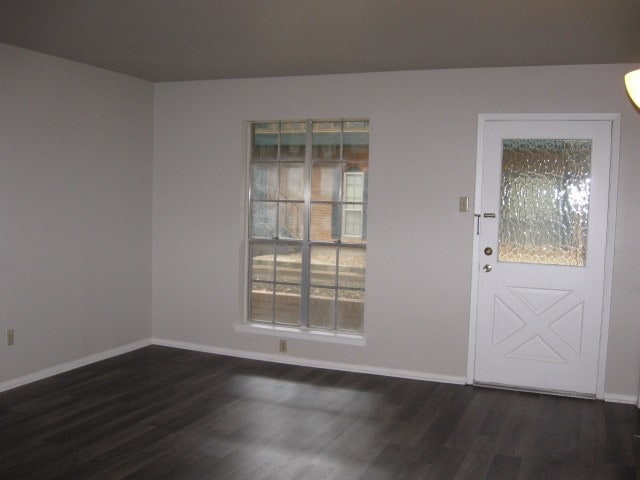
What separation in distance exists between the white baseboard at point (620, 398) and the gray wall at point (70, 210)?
3834 millimetres

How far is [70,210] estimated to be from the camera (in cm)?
476

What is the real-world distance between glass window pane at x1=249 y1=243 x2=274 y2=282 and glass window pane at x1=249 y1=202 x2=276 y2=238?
0.10 metres

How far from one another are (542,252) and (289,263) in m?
2.05

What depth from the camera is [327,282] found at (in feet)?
17.2

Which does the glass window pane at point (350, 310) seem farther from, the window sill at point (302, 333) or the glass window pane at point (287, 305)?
the glass window pane at point (287, 305)

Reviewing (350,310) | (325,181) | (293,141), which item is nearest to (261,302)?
(350,310)

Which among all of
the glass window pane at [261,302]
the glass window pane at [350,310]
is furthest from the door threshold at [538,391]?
the glass window pane at [261,302]

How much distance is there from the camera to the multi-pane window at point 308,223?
201 inches

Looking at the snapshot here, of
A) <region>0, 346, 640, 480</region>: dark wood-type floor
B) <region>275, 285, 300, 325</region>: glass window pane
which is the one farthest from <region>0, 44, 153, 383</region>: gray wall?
<region>275, 285, 300, 325</region>: glass window pane

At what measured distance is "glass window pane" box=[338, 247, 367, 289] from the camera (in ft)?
16.8

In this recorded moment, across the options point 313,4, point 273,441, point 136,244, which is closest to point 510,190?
point 313,4

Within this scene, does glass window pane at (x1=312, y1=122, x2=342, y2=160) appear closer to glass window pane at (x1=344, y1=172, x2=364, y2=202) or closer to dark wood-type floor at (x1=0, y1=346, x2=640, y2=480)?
glass window pane at (x1=344, y1=172, x2=364, y2=202)

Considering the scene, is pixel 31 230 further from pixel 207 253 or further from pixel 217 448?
pixel 217 448

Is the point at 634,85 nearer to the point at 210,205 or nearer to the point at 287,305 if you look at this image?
the point at 287,305
